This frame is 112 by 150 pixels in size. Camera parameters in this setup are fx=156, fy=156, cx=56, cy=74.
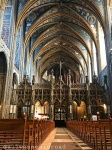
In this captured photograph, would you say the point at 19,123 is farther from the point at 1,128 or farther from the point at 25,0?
the point at 25,0

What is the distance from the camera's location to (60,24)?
25.8m

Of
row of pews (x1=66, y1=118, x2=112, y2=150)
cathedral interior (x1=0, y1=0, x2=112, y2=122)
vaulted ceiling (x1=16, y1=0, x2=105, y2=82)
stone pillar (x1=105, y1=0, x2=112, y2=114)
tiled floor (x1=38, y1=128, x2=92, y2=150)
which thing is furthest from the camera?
vaulted ceiling (x1=16, y1=0, x2=105, y2=82)

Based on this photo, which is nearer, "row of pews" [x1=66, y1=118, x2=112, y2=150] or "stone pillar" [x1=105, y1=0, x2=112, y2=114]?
"row of pews" [x1=66, y1=118, x2=112, y2=150]

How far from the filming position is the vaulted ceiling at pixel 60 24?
1886 centimetres

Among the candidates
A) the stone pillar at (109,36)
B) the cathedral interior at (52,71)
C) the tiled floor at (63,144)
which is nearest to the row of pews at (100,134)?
the tiled floor at (63,144)

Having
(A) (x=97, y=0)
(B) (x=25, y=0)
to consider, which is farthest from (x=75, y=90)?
(B) (x=25, y=0)

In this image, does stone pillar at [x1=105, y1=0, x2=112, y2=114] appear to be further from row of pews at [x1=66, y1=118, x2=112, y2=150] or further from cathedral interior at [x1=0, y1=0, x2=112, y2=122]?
row of pews at [x1=66, y1=118, x2=112, y2=150]

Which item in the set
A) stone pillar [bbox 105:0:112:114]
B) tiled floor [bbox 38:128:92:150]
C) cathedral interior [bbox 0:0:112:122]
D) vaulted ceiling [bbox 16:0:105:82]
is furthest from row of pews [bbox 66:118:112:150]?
vaulted ceiling [bbox 16:0:105:82]

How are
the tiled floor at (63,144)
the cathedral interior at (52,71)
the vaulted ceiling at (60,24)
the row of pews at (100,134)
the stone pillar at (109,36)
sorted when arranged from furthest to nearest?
the vaulted ceiling at (60,24) → the cathedral interior at (52,71) → the stone pillar at (109,36) → the tiled floor at (63,144) → the row of pews at (100,134)

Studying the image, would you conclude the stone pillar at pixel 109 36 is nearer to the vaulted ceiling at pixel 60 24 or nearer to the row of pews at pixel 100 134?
the vaulted ceiling at pixel 60 24

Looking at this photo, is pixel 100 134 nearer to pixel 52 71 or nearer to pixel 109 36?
pixel 109 36

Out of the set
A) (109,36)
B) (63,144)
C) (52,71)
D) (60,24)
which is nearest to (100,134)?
(63,144)

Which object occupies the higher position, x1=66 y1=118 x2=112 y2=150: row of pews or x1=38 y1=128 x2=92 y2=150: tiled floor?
x1=66 y1=118 x2=112 y2=150: row of pews

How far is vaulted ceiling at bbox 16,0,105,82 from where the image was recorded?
18.9m
